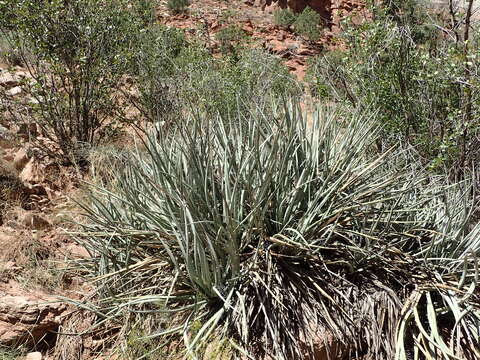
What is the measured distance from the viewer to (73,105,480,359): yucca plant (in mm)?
2717

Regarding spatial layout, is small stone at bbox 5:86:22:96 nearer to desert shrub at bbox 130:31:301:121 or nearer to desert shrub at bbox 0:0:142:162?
desert shrub at bbox 0:0:142:162

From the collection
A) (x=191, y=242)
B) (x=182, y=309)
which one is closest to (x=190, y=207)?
(x=191, y=242)

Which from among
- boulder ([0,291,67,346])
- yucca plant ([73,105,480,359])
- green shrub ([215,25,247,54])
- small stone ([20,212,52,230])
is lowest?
green shrub ([215,25,247,54])

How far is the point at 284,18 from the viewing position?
60.7 ft

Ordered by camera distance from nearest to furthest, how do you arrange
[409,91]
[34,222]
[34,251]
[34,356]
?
[34,356]
[34,251]
[34,222]
[409,91]

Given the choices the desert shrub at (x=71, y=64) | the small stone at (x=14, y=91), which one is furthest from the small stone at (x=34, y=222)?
the small stone at (x=14, y=91)

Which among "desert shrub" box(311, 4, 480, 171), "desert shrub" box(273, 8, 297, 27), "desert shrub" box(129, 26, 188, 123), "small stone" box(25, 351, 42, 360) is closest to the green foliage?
"desert shrub" box(273, 8, 297, 27)

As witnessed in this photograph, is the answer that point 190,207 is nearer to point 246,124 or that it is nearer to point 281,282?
point 281,282

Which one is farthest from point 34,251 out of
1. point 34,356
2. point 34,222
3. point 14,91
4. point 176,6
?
point 176,6

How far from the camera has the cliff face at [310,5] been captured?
19.6m

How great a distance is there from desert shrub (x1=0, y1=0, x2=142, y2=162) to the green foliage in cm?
1202

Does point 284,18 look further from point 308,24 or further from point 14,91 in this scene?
point 14,91

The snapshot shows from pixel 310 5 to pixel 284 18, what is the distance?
83.5 inches

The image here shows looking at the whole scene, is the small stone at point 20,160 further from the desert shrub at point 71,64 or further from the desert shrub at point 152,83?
the desert shrub at point 152,83
